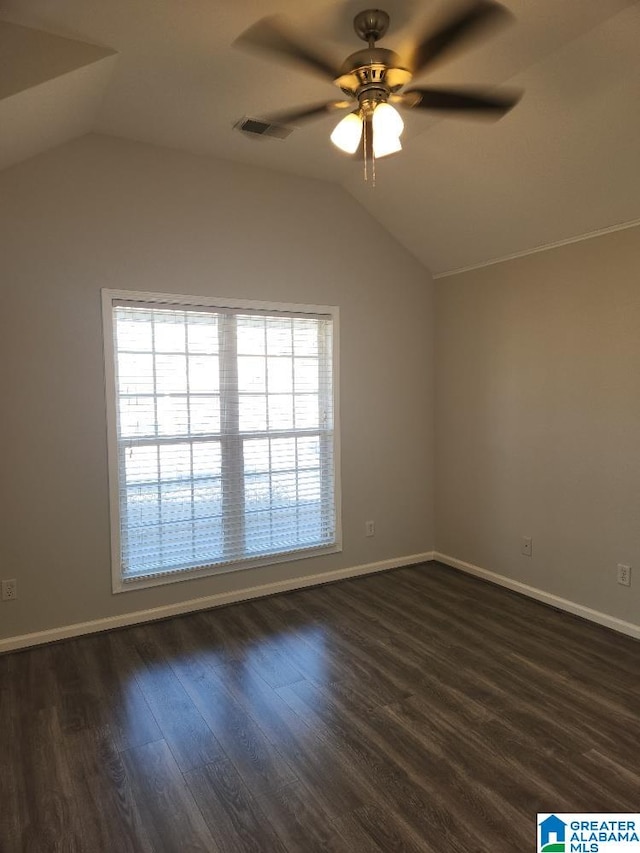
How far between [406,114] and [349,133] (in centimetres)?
108

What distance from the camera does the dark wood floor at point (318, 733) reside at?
1882mm

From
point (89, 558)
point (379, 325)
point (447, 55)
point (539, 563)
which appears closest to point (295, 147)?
point (379, 325)

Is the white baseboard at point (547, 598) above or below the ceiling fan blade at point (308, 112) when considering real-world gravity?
below

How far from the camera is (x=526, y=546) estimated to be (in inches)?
152

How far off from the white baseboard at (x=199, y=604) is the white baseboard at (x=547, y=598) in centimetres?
30

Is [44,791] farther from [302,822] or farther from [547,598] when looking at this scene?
[547,598]

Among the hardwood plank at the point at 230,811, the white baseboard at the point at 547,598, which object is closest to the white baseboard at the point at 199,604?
the white baseboard at the point at 547,598

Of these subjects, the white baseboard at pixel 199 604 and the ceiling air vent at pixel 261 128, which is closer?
the ceiling air vent at pixel 261 128

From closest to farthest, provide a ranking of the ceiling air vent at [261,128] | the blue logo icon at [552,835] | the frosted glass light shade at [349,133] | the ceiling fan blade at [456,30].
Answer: the ceiling fan blade at [456,30]
the blue logo icon at [552,835]
the frosted glass light shade at [349,133]
the ceiling air vent at [261,128]

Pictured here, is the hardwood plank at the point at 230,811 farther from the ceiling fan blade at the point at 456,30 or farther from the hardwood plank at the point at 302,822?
the ceiling fan blade at the point at 456,30

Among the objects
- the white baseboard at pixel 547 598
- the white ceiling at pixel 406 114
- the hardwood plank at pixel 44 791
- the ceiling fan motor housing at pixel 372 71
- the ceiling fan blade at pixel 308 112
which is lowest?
the hardwood plank at pixel 44 791

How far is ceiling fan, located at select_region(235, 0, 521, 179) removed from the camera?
68.0 inches

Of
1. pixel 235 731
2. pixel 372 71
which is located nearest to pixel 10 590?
pixel 235 731

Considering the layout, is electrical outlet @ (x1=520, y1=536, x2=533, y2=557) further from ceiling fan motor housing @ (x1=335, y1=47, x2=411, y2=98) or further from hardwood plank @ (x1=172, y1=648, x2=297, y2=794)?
ceiling fan motor housing @ (x1=335, y1=47, x2=411, y2=98)
